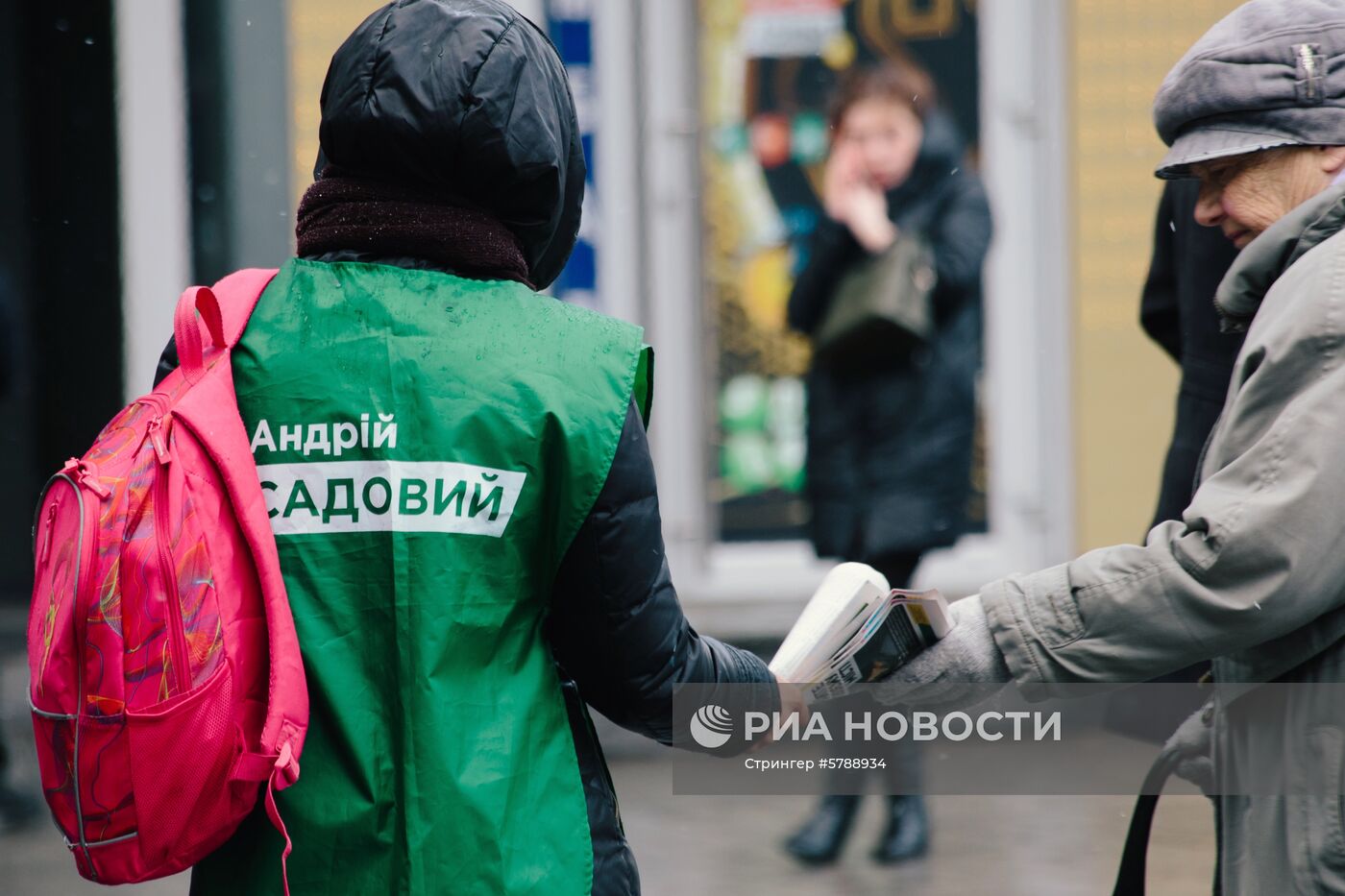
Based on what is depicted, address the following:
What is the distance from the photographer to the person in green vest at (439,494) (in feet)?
5.76

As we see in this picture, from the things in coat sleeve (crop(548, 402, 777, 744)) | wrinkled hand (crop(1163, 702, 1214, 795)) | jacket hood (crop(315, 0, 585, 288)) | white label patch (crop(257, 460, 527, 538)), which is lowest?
wrinkled hand (crop(1163, 702, 1214, 795))

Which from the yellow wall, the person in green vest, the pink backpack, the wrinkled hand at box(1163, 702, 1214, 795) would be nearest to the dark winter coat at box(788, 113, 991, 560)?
the yellow wall

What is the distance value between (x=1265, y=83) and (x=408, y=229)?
1.07 meters

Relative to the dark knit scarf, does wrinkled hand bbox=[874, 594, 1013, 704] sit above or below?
below

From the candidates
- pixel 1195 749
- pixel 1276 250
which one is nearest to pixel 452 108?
pixel 1276 250

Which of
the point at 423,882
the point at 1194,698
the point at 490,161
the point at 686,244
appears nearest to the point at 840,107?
the point at 686,244

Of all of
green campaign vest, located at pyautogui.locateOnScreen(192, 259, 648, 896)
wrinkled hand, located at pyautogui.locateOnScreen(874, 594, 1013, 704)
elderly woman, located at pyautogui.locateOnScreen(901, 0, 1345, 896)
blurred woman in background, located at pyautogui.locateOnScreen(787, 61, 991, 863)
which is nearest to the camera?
green campaign vest, located at pyautogui.locateOnScreen(192, 259, 648, 896)

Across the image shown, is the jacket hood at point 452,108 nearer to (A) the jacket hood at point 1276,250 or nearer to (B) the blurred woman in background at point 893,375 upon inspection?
(A) the jacket hood at point 1276,250

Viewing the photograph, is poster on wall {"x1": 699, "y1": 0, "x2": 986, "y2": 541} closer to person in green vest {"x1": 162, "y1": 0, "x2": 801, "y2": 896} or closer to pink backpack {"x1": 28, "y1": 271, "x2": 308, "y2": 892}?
person in green vest {"x1": 162, "y1": 0, "x2": 801, "y2": 896}

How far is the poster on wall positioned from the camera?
21.4 ft

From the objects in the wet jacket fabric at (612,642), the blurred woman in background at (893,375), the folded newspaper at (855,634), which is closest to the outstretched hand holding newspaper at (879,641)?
the folded newspaper at (855,634)

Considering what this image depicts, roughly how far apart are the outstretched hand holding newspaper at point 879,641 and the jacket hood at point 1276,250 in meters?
0.50

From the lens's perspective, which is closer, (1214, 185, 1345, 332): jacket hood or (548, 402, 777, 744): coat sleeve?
(548, 402, 777, 744): coat sleeve

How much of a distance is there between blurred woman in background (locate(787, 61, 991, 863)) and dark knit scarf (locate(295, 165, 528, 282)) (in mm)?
3019
